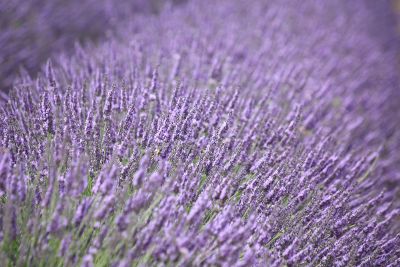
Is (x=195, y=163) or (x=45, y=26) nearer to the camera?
(x=195, y=163)

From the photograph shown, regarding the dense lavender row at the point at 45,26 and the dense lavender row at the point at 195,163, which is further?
the dense lavender row at the point at 45,26

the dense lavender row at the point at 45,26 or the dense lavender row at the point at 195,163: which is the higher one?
the dense lavender row at the point at 195,163

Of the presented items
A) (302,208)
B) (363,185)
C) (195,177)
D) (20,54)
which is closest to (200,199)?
(195,177)

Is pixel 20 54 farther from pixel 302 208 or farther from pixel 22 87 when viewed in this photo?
pixel 302 208

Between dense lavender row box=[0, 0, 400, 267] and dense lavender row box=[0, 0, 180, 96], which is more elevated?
dense lavender row box=[0, 0, 400, 267]
